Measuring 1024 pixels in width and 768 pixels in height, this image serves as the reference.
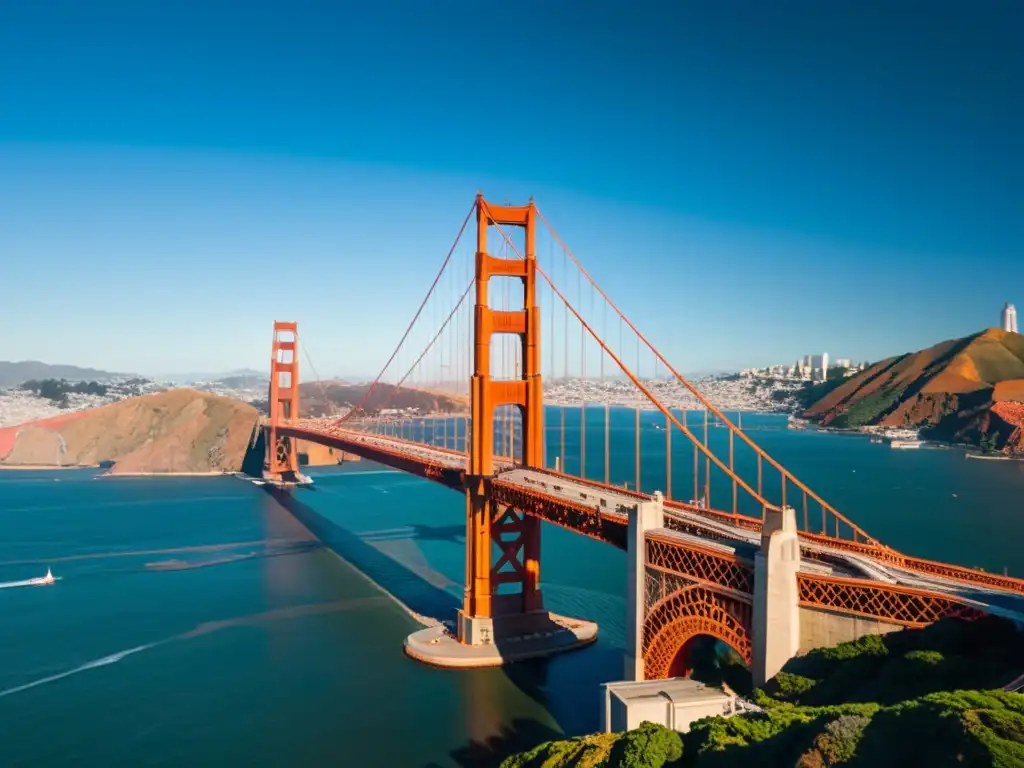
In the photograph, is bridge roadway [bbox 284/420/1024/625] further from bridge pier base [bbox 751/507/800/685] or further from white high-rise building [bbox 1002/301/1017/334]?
white high-rise building [bbox 1002/301/1017/334]

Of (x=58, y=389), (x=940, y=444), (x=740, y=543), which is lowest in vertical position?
(x=940, y=444)

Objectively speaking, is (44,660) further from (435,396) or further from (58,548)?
(435,396)

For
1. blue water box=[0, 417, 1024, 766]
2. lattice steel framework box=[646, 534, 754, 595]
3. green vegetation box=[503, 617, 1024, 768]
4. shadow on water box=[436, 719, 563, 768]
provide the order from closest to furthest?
green vegetation box=[503, 617, 1024, 768] → lattice steel framework box=[646, 534, 754, 595] → shadow on water box=[436, 719, 563, 768] → blue water box=[0, 417, 1024, 766]

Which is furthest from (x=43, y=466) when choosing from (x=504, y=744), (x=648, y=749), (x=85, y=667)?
(x=648, y=749)

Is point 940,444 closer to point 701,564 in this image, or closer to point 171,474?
point 171,474

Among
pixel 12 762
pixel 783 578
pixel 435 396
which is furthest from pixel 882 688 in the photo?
pixel 435 396

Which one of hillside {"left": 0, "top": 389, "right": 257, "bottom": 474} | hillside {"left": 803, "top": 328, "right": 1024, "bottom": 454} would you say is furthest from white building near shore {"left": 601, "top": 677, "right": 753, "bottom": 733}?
hillside {"left": 803, "top": 328, "right": 1024, "bottom": 454}
